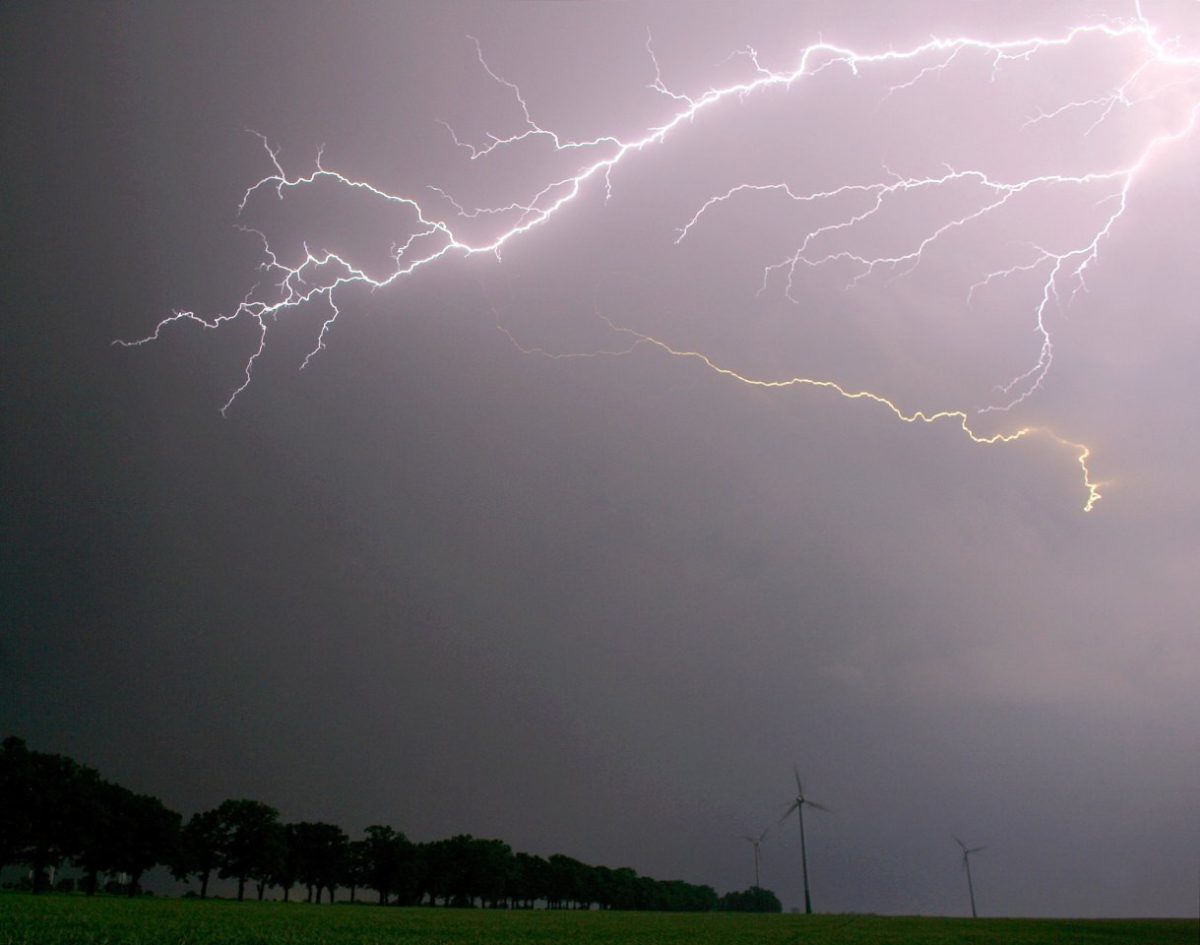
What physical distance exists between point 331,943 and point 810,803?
6774 cm

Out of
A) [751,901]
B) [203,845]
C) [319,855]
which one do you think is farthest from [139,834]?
[751,901]

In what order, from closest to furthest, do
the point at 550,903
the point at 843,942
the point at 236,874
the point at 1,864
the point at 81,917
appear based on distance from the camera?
the point at 81,917, the point at 843,942, the point at 1,864, the point at 236,874, the point at 550,903

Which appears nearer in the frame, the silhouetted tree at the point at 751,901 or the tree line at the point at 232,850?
the tree line at the point at 232,850

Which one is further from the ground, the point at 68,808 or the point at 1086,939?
the point at 68,808

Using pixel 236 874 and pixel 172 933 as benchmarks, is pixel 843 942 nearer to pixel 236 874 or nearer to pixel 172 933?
pixel 172 933

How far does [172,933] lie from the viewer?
18984 millimetres

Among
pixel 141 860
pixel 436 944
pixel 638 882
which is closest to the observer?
pixel 436 944

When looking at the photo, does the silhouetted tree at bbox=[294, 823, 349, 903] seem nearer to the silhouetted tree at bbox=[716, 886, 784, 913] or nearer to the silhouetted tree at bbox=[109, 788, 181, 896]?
the silhouetted tree at bbox=[109, 788, 181, 896]

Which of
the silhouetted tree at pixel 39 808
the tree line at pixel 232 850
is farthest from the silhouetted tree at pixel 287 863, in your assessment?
the silhouetted tree at pixel 39 808

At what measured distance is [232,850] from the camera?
65.9 m

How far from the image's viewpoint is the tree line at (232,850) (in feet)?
166

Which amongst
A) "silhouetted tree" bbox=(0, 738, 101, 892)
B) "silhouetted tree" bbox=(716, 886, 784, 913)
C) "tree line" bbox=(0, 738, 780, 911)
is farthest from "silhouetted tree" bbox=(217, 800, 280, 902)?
"silhouetted tree" bbox=(716, 886, 784, 913)

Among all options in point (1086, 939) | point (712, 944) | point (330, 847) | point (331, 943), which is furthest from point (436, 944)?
point (330, 847)

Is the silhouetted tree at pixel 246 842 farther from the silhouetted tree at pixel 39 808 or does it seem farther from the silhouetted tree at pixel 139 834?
the silhouetted tree at pixel 39 808
